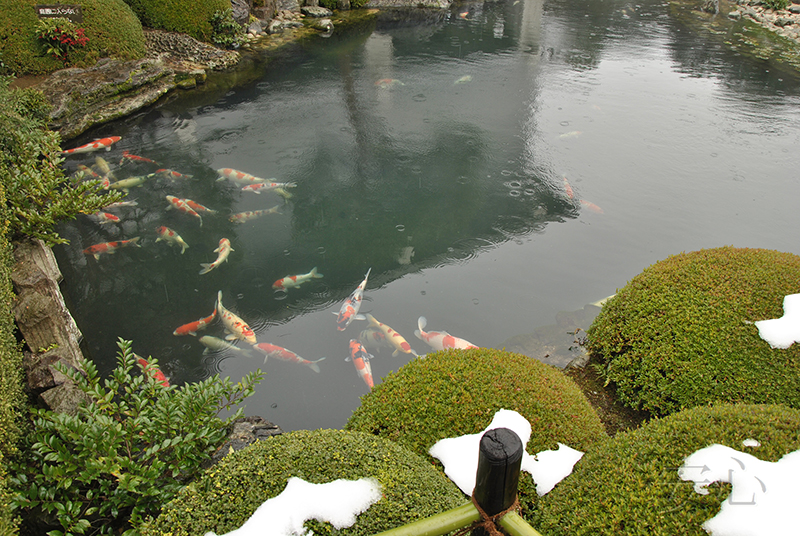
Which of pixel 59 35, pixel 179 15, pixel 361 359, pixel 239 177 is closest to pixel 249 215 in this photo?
pixel 239 177

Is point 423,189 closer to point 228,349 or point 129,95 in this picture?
point 228,349

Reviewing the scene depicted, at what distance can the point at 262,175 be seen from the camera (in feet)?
26.8

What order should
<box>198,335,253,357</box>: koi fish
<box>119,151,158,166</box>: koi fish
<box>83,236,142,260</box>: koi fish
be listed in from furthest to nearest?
<box>119,151,158,166</box>: koi fish → <box>83,236,142,260</box>: koi fish → <box>198,335,253,357</box>: koi fish

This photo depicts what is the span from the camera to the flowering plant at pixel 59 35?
9977 mm

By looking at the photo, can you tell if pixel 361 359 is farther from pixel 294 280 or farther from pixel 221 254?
pixel 221 254

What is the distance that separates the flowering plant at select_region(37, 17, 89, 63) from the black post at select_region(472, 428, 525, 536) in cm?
1265

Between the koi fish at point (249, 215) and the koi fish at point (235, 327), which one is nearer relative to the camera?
the koi fish at point (235, 327)

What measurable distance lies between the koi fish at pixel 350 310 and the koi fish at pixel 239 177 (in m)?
3.33

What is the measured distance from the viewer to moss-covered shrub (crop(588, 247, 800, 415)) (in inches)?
145

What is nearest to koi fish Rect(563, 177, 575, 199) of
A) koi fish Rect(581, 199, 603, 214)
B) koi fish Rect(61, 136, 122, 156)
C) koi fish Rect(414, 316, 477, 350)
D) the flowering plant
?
koi fish Rect(581, 199, 603, 214)

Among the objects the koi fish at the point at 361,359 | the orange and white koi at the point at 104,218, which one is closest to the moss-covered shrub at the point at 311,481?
the koi fish at the point at 361,359

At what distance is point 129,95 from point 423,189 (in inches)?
293

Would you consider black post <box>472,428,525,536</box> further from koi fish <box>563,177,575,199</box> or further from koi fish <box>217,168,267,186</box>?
koi fish <box>217,168,267,186</box>

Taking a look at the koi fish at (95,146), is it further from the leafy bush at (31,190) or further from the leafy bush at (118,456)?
the leafy bush at (118,456)
